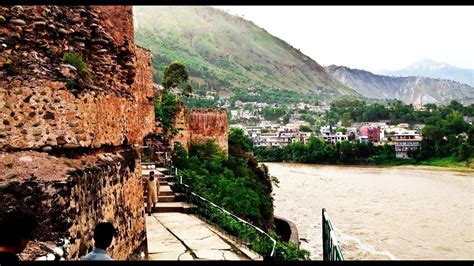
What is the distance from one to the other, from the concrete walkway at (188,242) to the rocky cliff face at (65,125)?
2.45 meters

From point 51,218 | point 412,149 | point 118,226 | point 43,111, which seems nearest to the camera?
point 51,218

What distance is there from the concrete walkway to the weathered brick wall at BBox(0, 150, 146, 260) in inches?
120

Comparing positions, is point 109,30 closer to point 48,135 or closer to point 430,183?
point 48,135

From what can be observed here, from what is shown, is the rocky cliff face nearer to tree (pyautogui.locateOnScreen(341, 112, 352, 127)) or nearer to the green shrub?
the green shrub

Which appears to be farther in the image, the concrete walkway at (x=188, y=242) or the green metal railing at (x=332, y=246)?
the concrete walkway at (x=188, y=242)

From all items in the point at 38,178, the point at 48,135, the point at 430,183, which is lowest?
the point at 430,183

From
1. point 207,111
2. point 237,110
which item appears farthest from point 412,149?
point 237,110

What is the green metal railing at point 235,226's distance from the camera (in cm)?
886

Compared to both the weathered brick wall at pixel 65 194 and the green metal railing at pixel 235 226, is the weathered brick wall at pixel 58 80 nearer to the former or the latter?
the weathered brick wall at pixel 65 194

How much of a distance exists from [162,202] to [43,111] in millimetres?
8847

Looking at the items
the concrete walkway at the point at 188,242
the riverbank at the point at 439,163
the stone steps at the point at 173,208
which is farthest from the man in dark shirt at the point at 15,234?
the riverbank at the point at 439,163

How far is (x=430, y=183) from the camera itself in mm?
44062

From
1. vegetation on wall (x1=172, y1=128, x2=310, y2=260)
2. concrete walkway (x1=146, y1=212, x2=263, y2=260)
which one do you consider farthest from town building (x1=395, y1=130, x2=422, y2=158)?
concrete walkway (x1=146, y1=212, x2=263, y2=260)

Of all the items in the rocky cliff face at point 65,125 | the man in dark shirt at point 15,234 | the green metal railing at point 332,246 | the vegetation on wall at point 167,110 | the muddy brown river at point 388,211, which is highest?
the vegetation on wall at point 167,110
